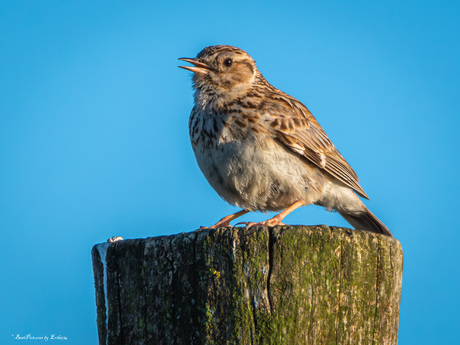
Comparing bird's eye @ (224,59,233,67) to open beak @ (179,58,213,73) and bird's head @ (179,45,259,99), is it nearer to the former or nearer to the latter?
bird's head @ (179,45,259,99)

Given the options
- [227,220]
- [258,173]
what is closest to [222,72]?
[258,173]

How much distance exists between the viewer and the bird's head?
20.7 feet

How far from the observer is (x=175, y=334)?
3.30 metres

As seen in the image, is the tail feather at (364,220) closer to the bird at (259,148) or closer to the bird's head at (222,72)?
the bird at (259,148)

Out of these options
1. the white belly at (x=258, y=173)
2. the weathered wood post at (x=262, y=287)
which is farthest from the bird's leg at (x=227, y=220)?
the weathered wood post at (x=262, y=287)

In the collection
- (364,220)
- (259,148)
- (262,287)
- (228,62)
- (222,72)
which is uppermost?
(228,62)

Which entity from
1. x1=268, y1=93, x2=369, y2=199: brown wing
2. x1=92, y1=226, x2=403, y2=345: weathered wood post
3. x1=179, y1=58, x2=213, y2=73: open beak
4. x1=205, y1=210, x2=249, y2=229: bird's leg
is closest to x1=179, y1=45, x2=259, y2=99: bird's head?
x1=179, y1=58, x2=213, y2=73: open beak

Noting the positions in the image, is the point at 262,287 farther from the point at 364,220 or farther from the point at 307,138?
the point at 364,220

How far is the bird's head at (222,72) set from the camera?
6.30 metres

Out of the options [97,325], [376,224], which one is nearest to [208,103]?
[376,224]

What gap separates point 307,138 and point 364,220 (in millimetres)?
1380

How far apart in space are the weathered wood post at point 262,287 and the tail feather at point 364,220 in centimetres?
320

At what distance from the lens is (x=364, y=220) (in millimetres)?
6863

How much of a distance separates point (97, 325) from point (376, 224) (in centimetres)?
397
